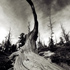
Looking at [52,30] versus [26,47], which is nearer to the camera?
[26,47]

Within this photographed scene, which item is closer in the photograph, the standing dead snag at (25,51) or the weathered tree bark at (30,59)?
the weathered tree bark at (30,59)

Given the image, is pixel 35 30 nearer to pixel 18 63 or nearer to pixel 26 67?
pixel 18 63

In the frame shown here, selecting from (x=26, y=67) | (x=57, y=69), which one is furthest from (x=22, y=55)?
(x=57, y=69)

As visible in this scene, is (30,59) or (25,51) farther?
(25,51)

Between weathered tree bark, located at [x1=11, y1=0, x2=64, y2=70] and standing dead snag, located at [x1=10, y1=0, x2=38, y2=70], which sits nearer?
weathered tree bark, located at [x1=11, y1=0, x2=64, y2=70]

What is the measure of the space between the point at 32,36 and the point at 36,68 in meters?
0.88

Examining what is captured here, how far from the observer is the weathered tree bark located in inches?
39.3

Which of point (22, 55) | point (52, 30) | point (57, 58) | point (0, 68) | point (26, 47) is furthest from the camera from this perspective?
point (52, 30)

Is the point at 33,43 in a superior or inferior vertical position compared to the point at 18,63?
superior

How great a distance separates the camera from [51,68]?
0.96 metres

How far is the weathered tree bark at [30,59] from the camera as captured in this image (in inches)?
39.3

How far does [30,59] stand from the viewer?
116 centimetres

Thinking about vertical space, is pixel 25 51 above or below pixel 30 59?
above

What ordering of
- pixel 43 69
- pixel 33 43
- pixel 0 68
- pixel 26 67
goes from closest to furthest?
pixel 43 69
pixel 26 67
pixel 33 43
pixel 0 68
